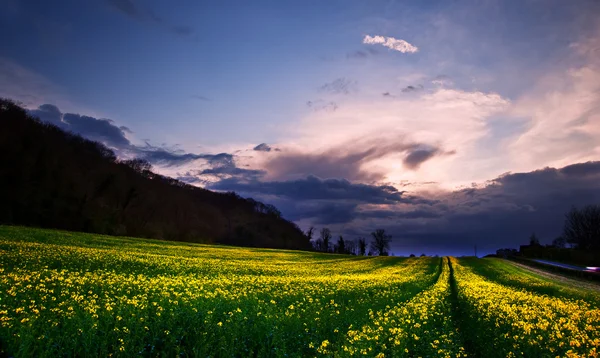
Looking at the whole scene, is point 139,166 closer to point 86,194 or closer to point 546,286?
point 86,194

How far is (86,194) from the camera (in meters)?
66.1

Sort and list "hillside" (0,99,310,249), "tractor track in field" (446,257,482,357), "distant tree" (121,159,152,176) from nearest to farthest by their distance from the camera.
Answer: "tractor track in field" (446,257,482,357) → "hillside" (0,99,310,249) → "distant tree" (121,159,152,176)

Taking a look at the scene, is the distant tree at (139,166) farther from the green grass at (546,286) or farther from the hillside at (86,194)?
the green grass at (546,286)

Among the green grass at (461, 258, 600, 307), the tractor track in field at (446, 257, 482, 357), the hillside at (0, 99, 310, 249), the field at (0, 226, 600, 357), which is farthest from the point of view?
the hillside at (0, 99, 310, 249)

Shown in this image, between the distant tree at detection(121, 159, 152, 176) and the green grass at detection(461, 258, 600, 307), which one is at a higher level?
the distant tree at detection(121, 159, 152, 176)

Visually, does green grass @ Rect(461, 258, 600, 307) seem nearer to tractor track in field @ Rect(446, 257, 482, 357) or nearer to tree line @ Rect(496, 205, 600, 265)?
tractor track in field @ Rect(446, 257, 482, 357)

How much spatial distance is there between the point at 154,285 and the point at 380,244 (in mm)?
143381

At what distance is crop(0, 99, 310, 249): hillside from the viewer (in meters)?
56.1

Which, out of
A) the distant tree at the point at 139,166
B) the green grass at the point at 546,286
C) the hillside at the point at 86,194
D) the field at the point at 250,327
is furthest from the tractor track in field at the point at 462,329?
the distant tree at the point at 139,166

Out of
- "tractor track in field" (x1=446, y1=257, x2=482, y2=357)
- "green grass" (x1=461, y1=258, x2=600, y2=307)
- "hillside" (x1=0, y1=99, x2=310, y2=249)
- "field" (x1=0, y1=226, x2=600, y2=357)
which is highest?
"hillside" (x1=0, y1=99, x2=310, y2=249)

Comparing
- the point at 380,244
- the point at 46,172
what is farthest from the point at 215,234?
the point at 380,244

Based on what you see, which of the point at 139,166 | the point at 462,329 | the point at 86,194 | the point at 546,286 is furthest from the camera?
the point at 139,166

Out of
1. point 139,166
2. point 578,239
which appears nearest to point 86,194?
point 139,166

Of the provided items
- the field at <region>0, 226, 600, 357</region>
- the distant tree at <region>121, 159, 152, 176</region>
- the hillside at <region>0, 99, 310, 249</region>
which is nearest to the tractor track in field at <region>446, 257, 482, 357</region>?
the field at <region>0, 226, 600, 357</region>
